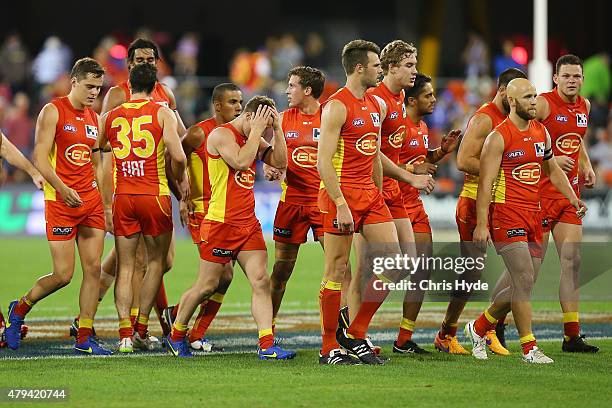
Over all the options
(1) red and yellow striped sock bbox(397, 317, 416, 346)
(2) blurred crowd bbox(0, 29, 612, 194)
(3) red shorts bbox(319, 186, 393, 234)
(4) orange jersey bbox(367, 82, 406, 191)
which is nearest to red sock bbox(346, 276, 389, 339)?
(3) red shorts bbox(319, 186, 393, 234)

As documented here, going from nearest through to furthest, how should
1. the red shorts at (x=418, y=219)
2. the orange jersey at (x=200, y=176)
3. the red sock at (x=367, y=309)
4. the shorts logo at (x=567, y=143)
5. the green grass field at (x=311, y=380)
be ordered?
1. the green grass field at (x=311, y=380)
2. the red sock at (x=367, y=309)
3. the red shorts at (x=418, y=219)
4. the orange jersey at (x=200, y=176)
5. the shorts logo at (x=567, y=143)

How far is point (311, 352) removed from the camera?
1059 cm

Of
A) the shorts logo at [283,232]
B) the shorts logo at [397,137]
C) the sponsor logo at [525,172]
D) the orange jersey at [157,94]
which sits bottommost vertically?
the shorts logo at [283,232]

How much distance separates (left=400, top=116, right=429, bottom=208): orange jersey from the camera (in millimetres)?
11000

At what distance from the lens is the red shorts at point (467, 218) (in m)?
10.8

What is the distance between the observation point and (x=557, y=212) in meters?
11.2

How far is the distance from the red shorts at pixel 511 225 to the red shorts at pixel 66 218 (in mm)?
3326

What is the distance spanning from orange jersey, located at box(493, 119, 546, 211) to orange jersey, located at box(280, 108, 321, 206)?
1.79 m

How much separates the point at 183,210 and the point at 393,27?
79.7 ft

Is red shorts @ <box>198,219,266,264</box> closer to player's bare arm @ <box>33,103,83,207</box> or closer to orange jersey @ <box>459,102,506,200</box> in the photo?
player's bare arm @ <box>33,103,83,207</box>

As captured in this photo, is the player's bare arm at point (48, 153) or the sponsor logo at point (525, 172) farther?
the player's bare arm at point (48, 153)

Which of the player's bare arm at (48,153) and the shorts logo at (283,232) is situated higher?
the player's bare arm at (48,153)

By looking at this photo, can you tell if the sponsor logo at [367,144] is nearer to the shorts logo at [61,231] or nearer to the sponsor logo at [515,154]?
the sponsor logo at [515,154]

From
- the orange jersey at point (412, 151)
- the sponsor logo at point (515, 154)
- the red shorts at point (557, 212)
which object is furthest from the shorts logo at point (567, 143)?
the sponsor logo at point (515, 154)
